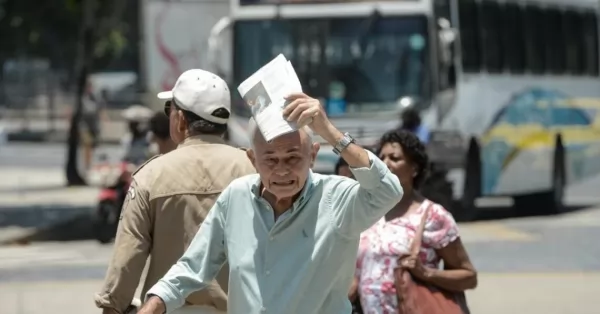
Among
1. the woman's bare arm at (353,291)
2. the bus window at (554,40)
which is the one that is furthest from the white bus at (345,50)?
the woman's bare arm at (353,291)

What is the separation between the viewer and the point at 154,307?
4.37 metres

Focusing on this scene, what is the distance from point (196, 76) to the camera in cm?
522

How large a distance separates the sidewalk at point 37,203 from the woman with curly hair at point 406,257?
39.0ft

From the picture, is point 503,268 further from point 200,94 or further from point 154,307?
point 154,307

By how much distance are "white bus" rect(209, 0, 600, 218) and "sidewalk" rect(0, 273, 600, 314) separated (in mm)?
3482

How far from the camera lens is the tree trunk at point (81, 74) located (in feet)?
78.1

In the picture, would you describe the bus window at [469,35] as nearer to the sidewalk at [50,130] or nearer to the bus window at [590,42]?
the bus window at [590,42]

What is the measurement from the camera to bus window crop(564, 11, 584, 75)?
2152 centimetres

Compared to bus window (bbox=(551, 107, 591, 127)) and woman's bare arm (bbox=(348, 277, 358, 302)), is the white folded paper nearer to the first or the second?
woman's bare arm (bbox=(348, 277, 358, 302))

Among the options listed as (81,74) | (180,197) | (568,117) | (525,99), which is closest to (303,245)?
(180,197)

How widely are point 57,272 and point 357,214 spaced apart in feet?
34.0

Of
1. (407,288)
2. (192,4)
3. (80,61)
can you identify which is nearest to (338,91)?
(192,4)

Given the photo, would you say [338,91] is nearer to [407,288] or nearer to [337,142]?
[407,288]

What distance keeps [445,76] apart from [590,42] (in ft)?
19.3
